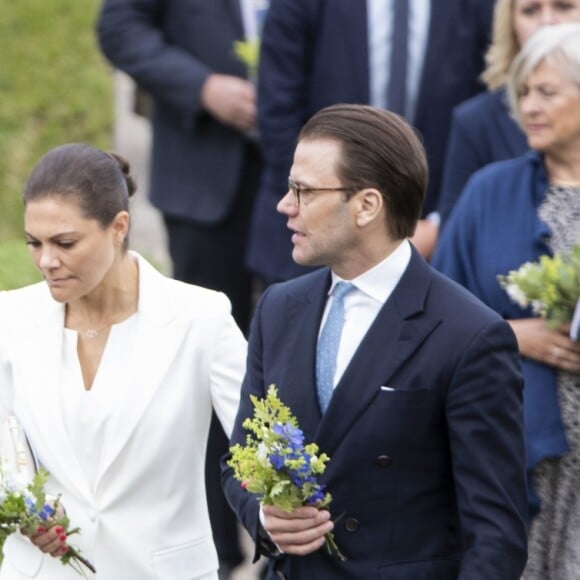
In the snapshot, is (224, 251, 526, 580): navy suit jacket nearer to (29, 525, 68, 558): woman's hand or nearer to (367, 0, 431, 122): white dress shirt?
(29, 525, 68, 558): woman's hand

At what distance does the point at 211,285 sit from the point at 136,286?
8.13 feet

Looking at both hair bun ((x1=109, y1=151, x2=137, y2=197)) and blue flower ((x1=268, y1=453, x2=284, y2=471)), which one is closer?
blue flower ((x1=268, y1=453, x2=284, y2=471))

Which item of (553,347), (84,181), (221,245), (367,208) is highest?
(367,208)

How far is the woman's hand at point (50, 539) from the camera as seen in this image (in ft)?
15.1

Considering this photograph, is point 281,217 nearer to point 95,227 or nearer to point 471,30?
point 471,30

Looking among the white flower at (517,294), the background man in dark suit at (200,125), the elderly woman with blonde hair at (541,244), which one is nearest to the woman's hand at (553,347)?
the elderly woman with blonde hair at (541,244)

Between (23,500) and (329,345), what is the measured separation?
2.73 ft

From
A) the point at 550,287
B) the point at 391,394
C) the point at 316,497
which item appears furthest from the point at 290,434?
the point at 550,287

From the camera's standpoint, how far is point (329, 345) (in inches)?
174

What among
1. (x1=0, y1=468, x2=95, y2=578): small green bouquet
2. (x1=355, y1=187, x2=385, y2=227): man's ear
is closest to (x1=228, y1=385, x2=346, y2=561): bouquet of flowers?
(x1=355, y1=187, x2=385, y2=227): man's ear

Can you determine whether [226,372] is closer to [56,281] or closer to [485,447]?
[56,281]

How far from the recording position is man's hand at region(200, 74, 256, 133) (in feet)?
23.8

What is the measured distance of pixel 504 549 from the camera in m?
4.24

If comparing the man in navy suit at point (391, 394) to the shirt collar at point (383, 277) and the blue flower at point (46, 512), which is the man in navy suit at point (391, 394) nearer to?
the shirt collar at point (383, 277)
